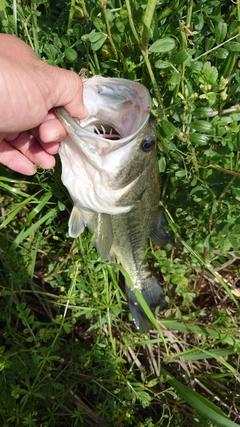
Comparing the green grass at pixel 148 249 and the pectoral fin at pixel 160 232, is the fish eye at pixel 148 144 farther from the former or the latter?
the pectoral fin at pixel 160 232

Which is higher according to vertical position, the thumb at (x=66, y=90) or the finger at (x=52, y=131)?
the thumb at (x=66, y=90)

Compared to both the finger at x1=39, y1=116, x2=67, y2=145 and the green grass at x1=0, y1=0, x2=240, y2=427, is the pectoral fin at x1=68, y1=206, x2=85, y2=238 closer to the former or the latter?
the green grass at x1=0, y1=0, x2=240, y2=427

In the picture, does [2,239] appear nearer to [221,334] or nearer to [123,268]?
[123,268]

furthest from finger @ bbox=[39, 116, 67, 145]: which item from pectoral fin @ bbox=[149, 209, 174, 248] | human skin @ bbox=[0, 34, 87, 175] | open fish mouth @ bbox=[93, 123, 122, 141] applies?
pectoral fin @ bbox=[149, 209, 174, 248]

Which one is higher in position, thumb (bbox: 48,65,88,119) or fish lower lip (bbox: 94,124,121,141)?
thumb (bbox: 48,65,88,119)

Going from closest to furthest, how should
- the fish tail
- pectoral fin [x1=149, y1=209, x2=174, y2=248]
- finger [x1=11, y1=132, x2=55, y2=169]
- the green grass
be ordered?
the green grass < finger [x1=11, y1=132, x2=55, y2=169] < pectoral fin [x1=149, y1=209, x2=174, y2=248] < the fish tail

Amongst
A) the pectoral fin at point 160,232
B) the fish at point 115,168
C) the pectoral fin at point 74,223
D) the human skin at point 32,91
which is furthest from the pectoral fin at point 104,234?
the human skin at point 32,91

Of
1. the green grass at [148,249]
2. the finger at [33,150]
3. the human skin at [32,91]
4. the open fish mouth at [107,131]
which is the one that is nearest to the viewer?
the human skin at [32,91]

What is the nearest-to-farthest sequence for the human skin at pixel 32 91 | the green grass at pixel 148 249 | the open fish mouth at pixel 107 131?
the human skin at pixel 32 91
the green grass at pixel 148 249
the open fish mouth at pixel 107 131
